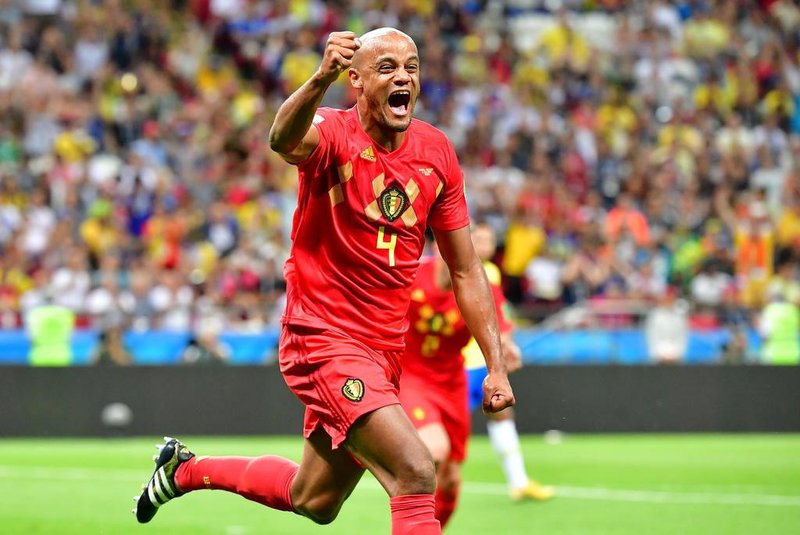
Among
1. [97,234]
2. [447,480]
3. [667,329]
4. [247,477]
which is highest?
[247,477]

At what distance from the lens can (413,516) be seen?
5621 millimetres

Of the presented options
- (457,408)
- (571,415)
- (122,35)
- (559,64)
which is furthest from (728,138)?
(457,408)

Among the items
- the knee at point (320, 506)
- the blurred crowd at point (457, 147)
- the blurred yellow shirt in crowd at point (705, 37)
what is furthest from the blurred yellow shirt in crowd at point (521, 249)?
the knee at point (320, 506)

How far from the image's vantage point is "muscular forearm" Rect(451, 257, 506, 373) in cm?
617

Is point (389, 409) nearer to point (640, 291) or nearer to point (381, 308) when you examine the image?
point (381, 308)

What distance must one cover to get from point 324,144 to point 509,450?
5.74 metres

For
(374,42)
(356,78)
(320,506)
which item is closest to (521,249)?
(320,506)

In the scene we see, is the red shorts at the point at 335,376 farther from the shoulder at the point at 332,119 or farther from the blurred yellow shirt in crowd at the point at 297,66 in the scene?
the blurred yellow shirt in crowd at the point at 297,66

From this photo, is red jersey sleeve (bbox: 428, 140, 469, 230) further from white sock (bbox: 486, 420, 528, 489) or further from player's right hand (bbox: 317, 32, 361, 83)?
white sock (bbox: 486, 420, 528, 489)

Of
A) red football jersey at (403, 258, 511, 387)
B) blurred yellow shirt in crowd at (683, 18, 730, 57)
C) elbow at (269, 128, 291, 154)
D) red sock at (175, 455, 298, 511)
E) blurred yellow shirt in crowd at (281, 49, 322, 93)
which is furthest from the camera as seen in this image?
blurred yellow shirt in crowd at (683, 18, 730, 57)

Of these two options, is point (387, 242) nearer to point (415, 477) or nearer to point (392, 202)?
point (392, 202)

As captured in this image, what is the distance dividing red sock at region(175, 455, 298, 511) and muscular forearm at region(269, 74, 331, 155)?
5.79ft

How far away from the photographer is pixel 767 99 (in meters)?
21.9

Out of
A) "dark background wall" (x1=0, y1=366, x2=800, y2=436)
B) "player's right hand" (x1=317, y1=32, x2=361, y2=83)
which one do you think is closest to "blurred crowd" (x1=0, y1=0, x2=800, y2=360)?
"dark background wall" (x1=0, y1=366, x2=800, y2=436)
